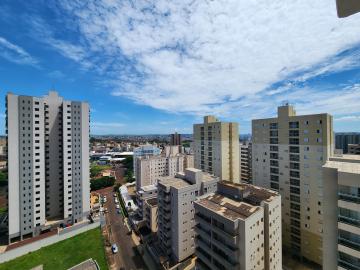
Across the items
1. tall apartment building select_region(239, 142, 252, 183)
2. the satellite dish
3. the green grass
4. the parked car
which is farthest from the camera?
tall apartment building select_region(239, 142, 252, 183)

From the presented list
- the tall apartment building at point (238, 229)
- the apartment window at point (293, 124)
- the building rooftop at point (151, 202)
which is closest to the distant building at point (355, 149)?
the apartment window at point (293, 124)

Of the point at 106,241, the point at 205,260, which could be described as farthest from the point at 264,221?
the point at 106,241

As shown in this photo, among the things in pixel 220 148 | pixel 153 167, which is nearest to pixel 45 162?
pixel 153 167

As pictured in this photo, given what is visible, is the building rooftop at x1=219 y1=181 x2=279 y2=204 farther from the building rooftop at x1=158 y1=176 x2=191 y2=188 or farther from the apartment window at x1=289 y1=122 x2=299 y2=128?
the apartment window at x1=289 y1=122 x2=299 y2=128

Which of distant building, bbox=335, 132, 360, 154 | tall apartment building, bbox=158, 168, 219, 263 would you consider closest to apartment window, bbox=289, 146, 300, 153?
tall apartment building, bbox=158, 168, 219, 263

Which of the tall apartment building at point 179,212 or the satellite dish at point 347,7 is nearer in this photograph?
the satellite dish at point 347,7

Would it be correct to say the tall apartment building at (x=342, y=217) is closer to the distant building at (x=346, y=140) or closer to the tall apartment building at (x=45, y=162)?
the tall apartment building at (x=45, y=162)
